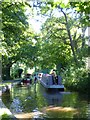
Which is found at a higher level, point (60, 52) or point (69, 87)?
point (60, 52)

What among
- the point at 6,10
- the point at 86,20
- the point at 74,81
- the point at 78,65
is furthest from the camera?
the point at 78,65

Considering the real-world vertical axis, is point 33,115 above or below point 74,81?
below

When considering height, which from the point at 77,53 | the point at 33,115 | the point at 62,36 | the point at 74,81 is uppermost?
the point at 62,36

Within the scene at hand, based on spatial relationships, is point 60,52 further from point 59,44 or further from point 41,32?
point 41,32

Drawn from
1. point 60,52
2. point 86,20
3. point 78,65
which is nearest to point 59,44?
point 60,52

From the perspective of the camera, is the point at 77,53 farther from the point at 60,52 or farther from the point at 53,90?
the point at 53,90

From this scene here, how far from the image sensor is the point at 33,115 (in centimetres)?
1162

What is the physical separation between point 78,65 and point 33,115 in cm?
1518

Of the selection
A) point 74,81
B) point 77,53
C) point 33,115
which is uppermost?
point 77,53

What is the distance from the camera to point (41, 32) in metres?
31.8

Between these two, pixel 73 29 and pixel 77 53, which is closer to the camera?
pixel 77 53

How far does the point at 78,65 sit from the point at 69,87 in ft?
10.6

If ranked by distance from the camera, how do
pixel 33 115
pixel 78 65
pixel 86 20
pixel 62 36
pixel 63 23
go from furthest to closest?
→ pixel 62 36
pixel 63 23
pixel 78 65
pixel 33 115
pixel 86 20

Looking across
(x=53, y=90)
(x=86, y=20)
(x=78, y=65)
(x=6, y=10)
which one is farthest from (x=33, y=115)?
(x=78, y=65)
